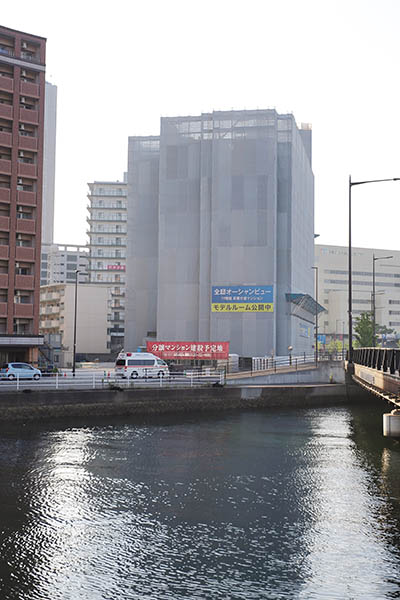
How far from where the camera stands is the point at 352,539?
16312 mm

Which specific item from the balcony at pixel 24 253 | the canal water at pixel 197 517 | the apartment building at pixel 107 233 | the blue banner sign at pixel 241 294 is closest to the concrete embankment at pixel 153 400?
the canal water at pixel 197 517

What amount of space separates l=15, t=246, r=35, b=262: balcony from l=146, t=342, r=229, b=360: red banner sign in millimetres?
13919

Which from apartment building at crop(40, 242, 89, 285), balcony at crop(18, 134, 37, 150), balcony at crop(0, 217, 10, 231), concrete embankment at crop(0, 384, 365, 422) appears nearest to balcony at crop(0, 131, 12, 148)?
balcony at crop(18, 134, 37, 150)

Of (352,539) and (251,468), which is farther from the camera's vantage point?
(251,468)

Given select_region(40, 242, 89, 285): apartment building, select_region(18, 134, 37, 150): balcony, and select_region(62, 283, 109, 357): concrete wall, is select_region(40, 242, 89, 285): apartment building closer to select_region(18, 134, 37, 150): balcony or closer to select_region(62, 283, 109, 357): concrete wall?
select_region(62, 283, 109, 357): concrete wall

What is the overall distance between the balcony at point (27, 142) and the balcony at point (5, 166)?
207 centimetres

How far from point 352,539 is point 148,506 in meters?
A: 6.26

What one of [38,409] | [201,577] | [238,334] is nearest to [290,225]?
[238,334]

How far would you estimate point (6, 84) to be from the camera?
59.5 metres

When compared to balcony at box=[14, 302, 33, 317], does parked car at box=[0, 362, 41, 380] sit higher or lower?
lower

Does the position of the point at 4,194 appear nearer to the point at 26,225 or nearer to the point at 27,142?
the point at 26,225

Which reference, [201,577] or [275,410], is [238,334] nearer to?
[275,410]

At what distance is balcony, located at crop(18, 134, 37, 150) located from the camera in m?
59.8

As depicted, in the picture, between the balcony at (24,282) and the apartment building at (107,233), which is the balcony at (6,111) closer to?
the balcony at (24,282)
